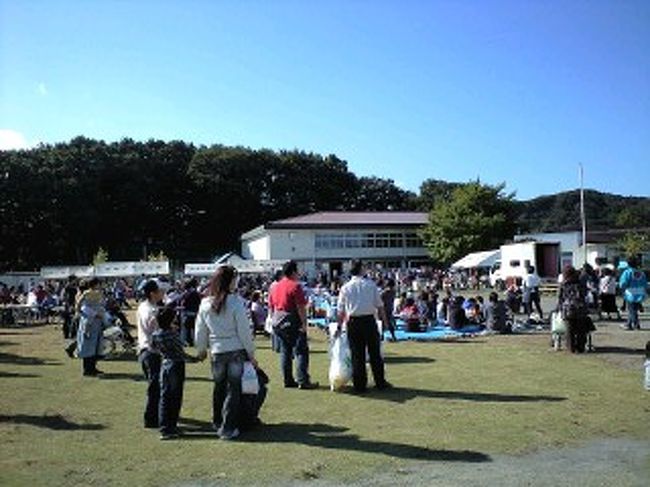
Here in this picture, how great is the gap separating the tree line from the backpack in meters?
47.6

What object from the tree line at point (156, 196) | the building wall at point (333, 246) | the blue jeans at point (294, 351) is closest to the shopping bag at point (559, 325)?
the blue jeans at point (294, 351)

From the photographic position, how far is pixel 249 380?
7.29 m

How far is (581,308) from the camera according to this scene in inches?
504

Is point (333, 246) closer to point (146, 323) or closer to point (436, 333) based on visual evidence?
point (436, 333)

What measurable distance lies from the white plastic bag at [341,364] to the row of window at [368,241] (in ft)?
168

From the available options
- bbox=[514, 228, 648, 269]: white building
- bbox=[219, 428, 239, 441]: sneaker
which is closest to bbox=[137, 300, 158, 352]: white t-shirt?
bbox=[219, 428, 239, 441]: sneaker

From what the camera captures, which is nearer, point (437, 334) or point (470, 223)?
point (437, 334)

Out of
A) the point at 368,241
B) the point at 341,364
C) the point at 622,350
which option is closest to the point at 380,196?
the point at 368,241

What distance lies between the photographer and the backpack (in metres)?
12.8

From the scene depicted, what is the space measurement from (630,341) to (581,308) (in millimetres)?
2419

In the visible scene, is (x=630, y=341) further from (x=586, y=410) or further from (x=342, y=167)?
(x=342, y=167)

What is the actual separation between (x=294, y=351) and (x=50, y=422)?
139 inches

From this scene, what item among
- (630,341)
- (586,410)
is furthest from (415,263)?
(586,410)

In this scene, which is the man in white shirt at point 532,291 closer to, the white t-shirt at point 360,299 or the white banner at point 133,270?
the white t-shirt at point 360,299
